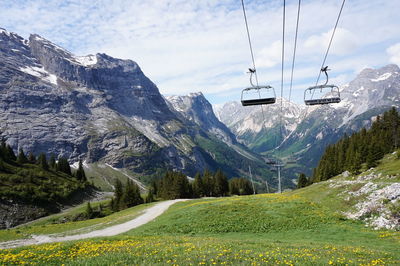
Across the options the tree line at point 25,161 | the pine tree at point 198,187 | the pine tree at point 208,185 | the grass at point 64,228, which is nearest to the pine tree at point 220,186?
the pine tree at point 208,185

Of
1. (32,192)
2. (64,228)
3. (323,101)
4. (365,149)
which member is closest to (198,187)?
(32,192)

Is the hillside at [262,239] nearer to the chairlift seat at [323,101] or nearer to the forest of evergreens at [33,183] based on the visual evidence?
the chairlift seat at [323,101]

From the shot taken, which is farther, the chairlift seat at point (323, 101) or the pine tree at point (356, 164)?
the pine tree at point (356, 164)

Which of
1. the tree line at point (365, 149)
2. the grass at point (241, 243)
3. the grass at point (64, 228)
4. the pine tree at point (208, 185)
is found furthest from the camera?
the pine tree at point (208, 185)

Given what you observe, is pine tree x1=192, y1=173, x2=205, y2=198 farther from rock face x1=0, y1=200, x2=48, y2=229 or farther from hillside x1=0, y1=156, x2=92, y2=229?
rock face x1=0, y1=200, x2=48, y2=229

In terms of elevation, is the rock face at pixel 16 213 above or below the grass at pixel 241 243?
below

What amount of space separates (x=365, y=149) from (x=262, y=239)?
77323mm

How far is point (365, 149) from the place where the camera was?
88.8 metres

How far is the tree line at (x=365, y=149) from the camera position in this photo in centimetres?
8650

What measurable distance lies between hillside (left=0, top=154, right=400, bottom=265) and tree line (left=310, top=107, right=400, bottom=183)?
4521cm

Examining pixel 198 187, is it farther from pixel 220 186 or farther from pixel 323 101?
pixel 323 101

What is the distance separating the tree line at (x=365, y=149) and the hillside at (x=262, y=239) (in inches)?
1780

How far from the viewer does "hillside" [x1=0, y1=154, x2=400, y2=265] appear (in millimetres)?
14078

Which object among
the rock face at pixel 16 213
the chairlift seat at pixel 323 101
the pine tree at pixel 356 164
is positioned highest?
the chairlift seat at pixel 323 101
